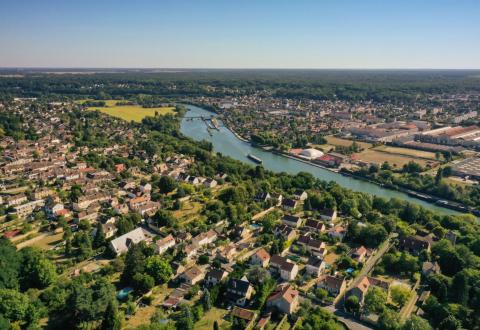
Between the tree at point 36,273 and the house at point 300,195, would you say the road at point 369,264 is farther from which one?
the tree at point 36,273

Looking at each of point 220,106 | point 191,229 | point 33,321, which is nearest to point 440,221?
point 191,229

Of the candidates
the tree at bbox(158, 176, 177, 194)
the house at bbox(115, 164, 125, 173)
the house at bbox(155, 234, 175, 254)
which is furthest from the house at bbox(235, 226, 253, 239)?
the house at bbox(115, 164, 125, 173)

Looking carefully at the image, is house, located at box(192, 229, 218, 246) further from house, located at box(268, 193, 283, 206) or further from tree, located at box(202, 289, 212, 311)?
house, located at box(268, 193, 283, 206)

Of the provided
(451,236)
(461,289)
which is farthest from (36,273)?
(451,236)

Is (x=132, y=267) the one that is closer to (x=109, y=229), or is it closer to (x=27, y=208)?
(x=109, y=229)

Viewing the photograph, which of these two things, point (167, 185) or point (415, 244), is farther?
point (167, 185)

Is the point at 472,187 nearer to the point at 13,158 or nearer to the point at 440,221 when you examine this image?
the point at 440,221
